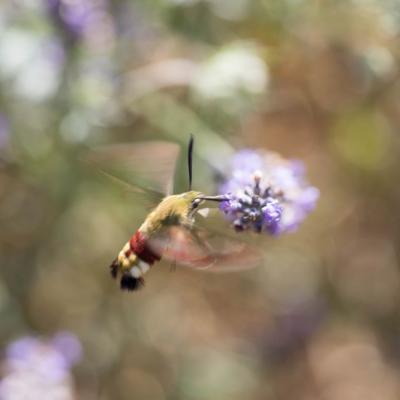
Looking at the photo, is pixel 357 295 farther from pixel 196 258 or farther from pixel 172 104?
pixel 196 258

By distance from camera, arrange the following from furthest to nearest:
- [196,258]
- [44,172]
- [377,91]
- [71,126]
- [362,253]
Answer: [362,253] < [377,91] < [44,172] < [71,126] < [196,258]

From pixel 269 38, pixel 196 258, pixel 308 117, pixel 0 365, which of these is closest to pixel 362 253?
pixel 308 117

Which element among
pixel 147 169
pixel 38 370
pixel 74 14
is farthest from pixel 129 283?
pixel 74 14

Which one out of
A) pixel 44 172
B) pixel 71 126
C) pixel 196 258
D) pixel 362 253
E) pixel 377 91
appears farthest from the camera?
pixel 362 253

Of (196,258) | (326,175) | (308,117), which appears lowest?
(196,258)

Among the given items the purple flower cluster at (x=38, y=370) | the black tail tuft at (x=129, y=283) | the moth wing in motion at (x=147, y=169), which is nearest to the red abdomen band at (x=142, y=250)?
the black tail tuft at (x=129, y=283)

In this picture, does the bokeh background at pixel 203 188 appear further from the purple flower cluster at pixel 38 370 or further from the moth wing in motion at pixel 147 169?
the moth wing in motion at pixel 147 169
